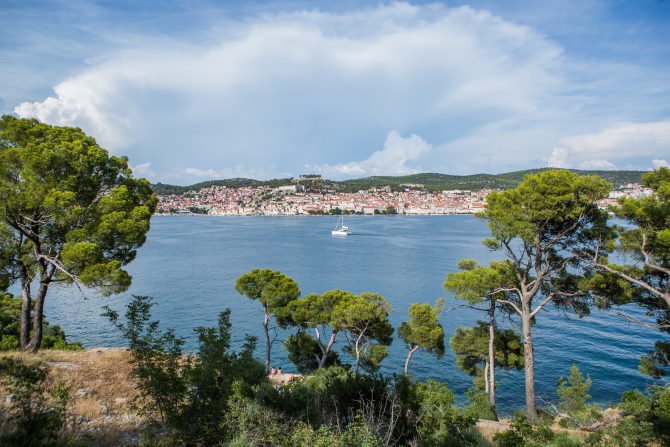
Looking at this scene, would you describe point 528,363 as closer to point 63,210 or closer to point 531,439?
point 531,439

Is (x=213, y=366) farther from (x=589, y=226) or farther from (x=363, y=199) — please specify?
(x=363, y=199)

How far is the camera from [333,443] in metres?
4.23

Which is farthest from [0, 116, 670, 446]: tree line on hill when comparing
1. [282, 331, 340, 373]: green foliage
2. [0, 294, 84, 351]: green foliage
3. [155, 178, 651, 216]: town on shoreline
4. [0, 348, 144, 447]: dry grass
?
[155, 178, 651, 216]: town on shoreline

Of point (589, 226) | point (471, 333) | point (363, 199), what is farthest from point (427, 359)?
point (363, 199)

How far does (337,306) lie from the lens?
13.0 m

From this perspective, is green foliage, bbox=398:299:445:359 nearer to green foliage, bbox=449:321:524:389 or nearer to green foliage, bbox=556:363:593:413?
green foliage, bbox=449:321:524:389

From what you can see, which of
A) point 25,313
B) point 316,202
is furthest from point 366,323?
point 316,202

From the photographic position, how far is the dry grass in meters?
4.93

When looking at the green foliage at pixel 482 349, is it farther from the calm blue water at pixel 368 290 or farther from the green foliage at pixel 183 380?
the green foliage at pixel 183 380

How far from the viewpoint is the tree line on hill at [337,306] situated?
4.57 metres

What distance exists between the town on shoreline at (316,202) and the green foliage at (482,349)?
430ft

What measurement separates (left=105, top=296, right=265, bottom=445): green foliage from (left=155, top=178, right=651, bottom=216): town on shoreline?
5514 inches

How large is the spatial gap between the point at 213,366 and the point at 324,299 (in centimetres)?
889

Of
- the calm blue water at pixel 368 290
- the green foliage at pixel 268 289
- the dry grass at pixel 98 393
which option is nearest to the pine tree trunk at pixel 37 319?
the dry grass at pixel 98 393
